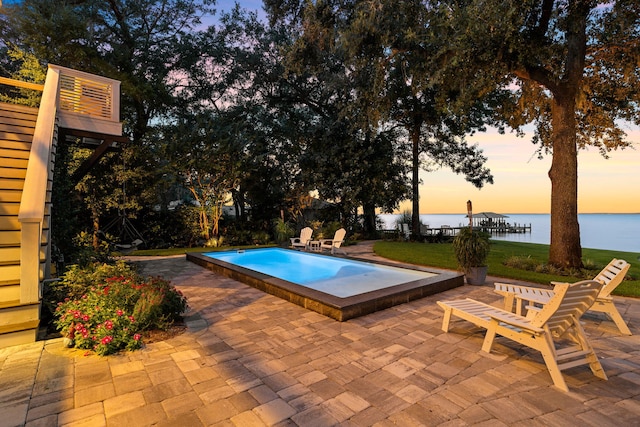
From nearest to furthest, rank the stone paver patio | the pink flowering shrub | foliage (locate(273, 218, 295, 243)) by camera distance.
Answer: the stone paver patio
the pink flowering shrub
foliage (locate(273, 218, 295, 243))

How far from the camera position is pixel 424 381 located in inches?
110

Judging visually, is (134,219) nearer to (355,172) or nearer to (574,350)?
(355,172)

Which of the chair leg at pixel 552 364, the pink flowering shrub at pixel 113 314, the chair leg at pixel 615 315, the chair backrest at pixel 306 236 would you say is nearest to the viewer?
the chair leg at pixel 552 364

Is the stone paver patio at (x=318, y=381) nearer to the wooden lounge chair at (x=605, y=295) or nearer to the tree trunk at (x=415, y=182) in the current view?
the wooden lounge chair at (x=605, y=295)

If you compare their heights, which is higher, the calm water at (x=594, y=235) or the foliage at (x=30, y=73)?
the foliage at (x=30, y=73)

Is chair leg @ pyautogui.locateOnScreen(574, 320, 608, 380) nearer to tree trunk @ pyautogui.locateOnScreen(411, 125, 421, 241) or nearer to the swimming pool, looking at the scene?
the swimming pool

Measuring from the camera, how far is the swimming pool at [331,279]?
484 centimetres

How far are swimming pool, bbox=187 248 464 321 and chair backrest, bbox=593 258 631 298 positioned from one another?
7.92 feet

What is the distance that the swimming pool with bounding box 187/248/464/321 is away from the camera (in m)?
4.84

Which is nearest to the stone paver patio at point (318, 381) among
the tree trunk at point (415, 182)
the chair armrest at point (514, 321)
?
the chair armrest at point (514, 321)

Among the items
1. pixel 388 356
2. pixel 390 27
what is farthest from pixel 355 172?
pixel 388 356

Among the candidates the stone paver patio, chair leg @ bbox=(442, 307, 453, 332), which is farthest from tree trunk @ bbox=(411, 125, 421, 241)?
chair leg @ bbox=(442, 307, 453, 332)

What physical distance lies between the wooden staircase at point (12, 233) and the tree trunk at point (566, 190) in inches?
417

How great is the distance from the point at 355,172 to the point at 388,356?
1389cm
